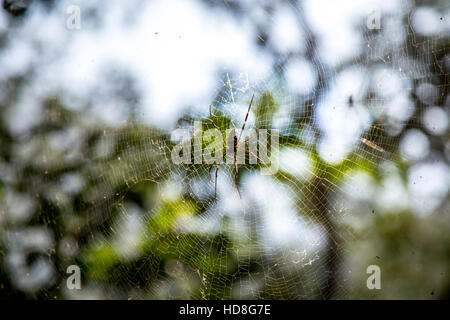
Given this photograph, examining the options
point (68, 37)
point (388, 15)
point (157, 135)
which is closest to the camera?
point (157, 135)

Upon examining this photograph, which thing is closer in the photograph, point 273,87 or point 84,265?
point 273,87

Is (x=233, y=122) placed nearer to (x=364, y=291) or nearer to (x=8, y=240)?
(x=8, y=240)

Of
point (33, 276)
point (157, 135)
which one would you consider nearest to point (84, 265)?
point (33, 276)

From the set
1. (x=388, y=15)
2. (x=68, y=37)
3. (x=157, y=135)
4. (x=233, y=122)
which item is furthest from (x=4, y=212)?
(x=388, y=15)

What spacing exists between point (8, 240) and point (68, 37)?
126 centimetres

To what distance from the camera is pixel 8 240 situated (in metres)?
1.59

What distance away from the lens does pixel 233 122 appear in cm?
165

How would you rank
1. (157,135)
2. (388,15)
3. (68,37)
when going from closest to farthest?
(157,135) → (388,15) → (68,37)

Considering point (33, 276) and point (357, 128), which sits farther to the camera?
point (33, 276)

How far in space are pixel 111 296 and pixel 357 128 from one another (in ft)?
6.05

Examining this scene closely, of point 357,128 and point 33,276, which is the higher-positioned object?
point 357,128

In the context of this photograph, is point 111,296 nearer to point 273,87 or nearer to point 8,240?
point 8,240

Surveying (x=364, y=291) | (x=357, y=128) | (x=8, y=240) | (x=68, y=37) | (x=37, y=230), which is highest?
(x=68, y=37)
